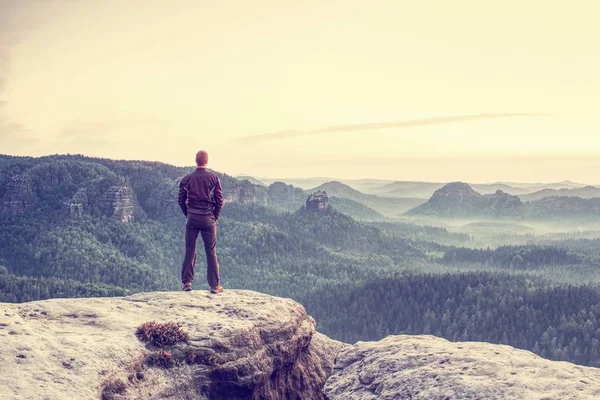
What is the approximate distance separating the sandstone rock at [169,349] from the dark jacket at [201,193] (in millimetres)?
5059

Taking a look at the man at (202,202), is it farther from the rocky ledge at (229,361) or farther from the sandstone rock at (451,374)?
the sandstone rock at (451,374)

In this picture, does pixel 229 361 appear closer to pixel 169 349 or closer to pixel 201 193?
pixel 169 349

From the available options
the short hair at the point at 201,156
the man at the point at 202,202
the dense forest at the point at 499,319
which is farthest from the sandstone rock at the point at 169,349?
the dense forest at the point at 499,319

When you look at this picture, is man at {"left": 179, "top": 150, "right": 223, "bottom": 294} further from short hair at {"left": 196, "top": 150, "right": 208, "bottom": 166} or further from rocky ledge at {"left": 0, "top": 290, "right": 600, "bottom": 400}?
rocky ledge at {"left": 0, "top": 290, "right": 600, "bottom": 400}

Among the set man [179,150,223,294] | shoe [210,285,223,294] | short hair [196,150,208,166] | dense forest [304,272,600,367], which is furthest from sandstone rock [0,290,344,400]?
dense forest [304,272,600,367]

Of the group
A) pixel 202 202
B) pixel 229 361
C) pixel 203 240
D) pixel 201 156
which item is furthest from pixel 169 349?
pixel 201 156

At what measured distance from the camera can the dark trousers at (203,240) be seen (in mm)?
34344

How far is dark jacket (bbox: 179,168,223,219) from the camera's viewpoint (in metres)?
34.1

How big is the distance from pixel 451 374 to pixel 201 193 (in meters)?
16.8

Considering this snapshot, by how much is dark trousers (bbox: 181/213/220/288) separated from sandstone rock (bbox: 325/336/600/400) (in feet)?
31.8

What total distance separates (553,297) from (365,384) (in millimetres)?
177030

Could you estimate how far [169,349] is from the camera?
27.5 metres

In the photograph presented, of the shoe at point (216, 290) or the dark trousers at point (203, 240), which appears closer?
the dark trousers at point (203, 240)

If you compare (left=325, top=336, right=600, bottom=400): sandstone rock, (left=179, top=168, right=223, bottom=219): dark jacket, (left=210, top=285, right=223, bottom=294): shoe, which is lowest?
(left=325, top=336, right=600, bottom=400): sandstone rock
